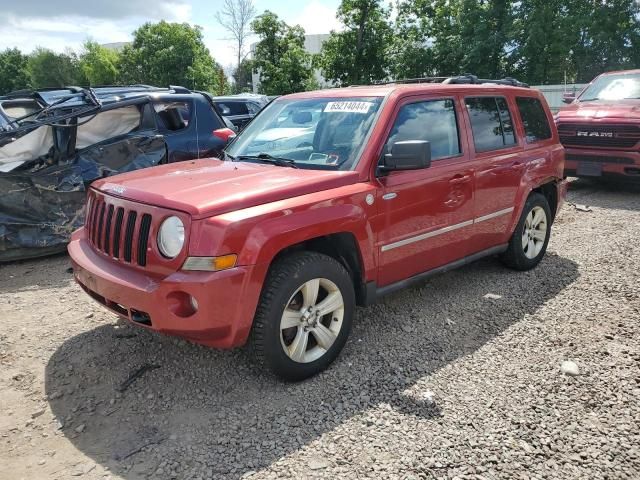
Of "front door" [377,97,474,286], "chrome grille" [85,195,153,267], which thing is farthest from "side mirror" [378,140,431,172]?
"chrome grille" [85,195,153,267]

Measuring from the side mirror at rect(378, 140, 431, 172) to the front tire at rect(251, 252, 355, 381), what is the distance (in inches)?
30.0

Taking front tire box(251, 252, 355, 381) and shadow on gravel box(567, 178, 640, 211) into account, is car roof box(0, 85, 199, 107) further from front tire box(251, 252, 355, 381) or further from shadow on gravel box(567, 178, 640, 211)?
shadow on gravel box(567, 178, 640, 211)

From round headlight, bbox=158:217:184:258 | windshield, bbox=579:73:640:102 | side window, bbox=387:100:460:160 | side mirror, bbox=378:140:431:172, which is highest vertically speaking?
windshield, bbox=579:73:640:102

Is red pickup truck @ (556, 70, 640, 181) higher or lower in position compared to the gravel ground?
higher

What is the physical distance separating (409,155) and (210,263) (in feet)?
4.74

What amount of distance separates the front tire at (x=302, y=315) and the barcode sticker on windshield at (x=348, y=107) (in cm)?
119

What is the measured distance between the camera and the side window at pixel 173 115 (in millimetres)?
6758

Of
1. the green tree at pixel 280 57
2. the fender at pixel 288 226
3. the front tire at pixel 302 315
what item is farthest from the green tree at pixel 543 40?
the front tire at pixel 302 315

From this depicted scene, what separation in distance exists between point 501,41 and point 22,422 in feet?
92.7

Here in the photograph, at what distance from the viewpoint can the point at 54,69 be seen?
5631 centimetres

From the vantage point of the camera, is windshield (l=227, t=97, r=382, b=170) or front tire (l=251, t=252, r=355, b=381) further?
windshield (l=227, t=97, r=382, b=170)

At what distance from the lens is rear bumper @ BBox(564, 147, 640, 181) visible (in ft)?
27.0

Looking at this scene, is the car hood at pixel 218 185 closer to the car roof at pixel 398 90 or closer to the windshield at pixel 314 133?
the windshield at pixel 314 133

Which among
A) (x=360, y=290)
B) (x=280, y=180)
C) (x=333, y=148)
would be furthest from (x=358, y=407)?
(x=333, y=148)
